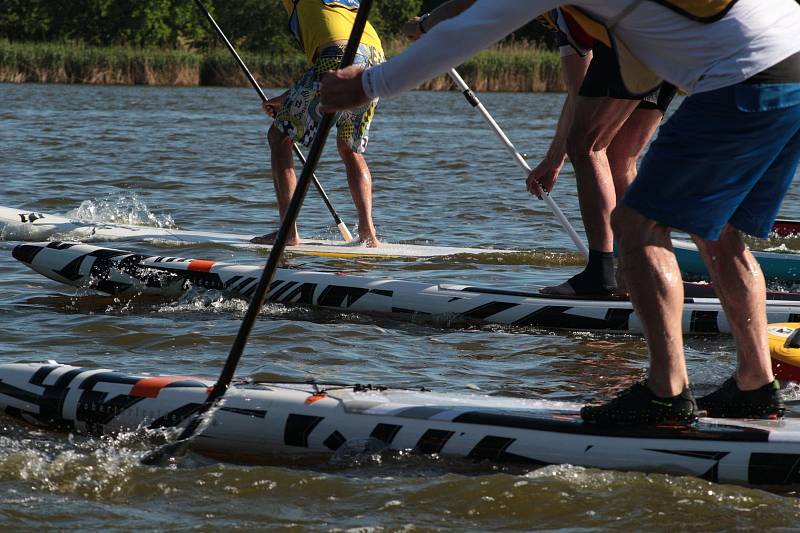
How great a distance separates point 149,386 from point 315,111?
350 centimetres

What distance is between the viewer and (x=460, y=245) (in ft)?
29.8

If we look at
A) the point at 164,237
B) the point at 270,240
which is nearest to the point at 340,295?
the point at 270,240

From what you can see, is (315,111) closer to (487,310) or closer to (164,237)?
(164,237)

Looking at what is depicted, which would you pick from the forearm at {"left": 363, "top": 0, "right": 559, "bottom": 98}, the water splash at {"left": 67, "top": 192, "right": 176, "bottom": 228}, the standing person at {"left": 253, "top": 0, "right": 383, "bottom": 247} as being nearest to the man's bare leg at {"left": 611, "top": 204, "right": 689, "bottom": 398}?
the forearm at {"left": 363, "top": 0, "right": 559, "bottom": 98}

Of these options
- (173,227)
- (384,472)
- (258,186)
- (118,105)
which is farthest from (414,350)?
(118,105)

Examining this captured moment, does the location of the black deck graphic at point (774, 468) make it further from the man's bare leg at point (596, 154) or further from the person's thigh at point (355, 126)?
the person's thigh at point (355, 126)

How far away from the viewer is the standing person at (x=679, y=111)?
3455 mm

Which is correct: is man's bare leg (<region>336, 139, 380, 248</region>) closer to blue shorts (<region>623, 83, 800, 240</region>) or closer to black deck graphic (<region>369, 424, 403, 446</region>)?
black deck graphic (<region>369, 424, 403, 446</region>)

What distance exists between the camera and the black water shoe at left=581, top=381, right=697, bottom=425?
382 cm

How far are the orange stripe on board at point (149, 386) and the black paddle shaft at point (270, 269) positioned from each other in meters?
0.19

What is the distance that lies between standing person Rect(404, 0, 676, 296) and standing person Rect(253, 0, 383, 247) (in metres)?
1.36

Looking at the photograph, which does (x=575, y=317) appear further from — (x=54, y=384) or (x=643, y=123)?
(x=54, y=384)

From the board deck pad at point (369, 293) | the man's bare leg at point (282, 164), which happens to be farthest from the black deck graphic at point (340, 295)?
the man's bare leg at point (282, 164)

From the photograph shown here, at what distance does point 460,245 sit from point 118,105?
64.7 feet
